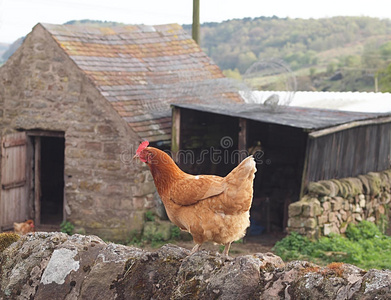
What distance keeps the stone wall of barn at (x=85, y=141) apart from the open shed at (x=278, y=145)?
1.09m

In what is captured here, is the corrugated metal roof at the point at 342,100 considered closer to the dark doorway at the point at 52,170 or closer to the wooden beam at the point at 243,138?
the wooden beam at the point at 243,138

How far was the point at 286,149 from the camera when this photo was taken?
14953 millimetres

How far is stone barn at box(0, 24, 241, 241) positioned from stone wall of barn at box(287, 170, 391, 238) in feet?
9.59

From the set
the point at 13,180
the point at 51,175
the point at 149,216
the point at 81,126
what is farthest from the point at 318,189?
the point at 51,175

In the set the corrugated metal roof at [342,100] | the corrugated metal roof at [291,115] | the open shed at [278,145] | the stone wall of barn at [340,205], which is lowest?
the stone wall of barn at [340,205]

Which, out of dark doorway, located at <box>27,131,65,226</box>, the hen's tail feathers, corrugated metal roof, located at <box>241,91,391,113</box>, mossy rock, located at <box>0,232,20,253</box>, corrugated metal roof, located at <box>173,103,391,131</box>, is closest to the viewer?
mossy rock, located at <box>0,232,20,253</box>

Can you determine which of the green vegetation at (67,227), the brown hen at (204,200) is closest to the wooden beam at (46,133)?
the green vegetation at (67,227)

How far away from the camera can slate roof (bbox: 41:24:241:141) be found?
12.2 metres

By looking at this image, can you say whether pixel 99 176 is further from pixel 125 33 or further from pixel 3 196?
pixel 125 33

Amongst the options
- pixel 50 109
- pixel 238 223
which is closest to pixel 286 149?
pixel 50 109

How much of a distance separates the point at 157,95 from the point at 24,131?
9.08 feet

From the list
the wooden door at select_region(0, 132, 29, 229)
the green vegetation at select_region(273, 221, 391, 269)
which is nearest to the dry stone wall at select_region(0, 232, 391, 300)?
the green vegetation at select_region(273, 221, 391, 269)

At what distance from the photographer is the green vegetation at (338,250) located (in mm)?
9805

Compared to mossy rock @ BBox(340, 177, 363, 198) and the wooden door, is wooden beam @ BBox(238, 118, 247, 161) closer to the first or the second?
mossy rock @ BBox(340, 177, 363, 198)
